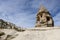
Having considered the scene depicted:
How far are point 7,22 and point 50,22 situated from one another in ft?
39.8

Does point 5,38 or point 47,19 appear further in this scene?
point 47,19

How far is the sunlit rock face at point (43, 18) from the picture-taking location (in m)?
37.4

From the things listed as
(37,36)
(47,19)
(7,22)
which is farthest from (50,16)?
(37,36)

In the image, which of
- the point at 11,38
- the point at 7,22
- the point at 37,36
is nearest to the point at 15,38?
the point at 11,38

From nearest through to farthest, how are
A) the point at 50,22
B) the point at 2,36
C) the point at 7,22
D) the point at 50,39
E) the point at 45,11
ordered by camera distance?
the point at 50,39 < the point at 2,36 < the point at 7,22 < the point at 50,22 < the point at 45,11

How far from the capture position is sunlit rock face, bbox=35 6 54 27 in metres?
37.4

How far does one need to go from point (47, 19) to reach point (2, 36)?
20075 millimetres

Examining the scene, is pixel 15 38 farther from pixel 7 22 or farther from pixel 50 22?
pixel 50 22

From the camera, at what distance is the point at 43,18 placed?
3888 centimetres

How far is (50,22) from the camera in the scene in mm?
37469

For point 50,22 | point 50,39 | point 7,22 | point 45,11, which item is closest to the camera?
point 50,39

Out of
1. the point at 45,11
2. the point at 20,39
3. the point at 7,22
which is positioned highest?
the point at 45,11

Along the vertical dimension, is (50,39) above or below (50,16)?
below

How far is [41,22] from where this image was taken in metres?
38.2
